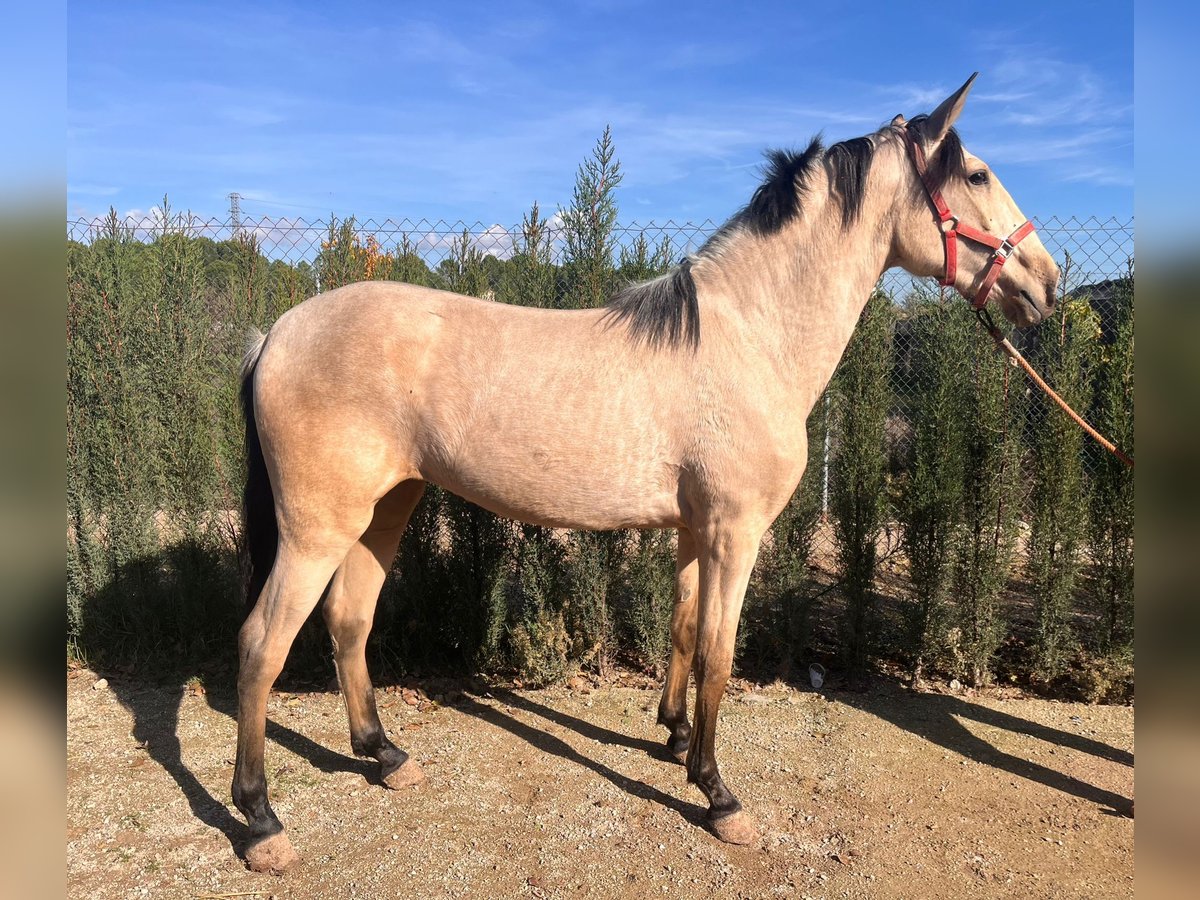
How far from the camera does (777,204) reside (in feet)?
10.1

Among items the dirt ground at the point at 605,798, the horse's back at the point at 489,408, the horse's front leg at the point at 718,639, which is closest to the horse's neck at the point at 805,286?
the horse's back at the point at 489,408

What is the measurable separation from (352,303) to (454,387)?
1.99ft

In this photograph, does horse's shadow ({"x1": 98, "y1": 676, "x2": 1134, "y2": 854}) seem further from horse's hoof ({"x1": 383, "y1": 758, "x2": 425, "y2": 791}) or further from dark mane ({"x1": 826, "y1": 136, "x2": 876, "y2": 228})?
dark mane ({"x1": 826, "y1": 136, "x2": 876, "y2": 228})

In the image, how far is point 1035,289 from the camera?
2.96 m

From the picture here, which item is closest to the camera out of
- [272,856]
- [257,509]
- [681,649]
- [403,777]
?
[272,856]

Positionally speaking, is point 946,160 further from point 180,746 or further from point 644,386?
point 180,746

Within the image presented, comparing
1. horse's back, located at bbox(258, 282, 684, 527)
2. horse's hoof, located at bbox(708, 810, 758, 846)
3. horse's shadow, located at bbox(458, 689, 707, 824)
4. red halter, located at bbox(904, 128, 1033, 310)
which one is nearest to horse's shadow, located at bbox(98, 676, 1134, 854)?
horse's shadow, located at bbox(458, 689, 707, 824)

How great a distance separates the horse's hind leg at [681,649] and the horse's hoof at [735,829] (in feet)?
2.01

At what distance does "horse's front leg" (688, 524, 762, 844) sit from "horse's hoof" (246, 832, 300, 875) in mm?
1687

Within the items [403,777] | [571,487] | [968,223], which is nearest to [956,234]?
[968,223]

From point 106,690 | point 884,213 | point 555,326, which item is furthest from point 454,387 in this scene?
point 106,690

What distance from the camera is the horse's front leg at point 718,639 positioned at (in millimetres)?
2957

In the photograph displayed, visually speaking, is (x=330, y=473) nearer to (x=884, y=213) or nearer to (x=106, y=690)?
(x=884, y=213)

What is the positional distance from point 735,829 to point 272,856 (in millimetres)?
1865
